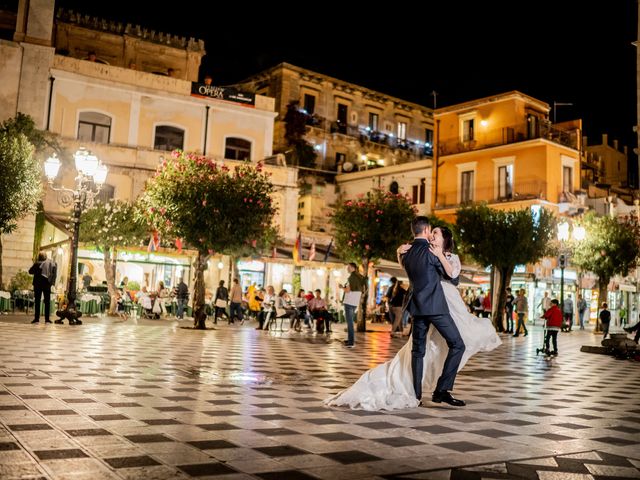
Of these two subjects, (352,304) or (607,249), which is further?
(607,249)

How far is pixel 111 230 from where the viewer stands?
24.4 m

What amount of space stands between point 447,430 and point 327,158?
127ft

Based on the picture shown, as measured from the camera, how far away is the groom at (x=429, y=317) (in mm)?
6543

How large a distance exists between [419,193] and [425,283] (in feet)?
116

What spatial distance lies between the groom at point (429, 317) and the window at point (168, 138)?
25486mm

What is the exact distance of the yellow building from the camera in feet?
119

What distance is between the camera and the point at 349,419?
18.5ft

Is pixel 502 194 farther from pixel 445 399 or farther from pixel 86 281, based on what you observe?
pixel 445 399

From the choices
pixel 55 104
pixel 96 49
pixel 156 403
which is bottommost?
pixel 156 403

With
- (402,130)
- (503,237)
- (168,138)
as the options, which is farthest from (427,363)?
(402,130)

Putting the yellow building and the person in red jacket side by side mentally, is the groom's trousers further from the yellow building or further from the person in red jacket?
the yellow building

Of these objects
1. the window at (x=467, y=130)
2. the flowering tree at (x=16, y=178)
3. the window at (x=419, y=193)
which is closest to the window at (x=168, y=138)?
the flowering tree at (x=16, y=178)

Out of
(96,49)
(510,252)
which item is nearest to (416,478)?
(510,252)

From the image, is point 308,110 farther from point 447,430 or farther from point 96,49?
point 447,430
